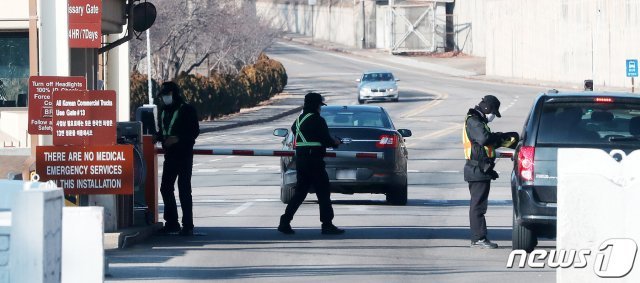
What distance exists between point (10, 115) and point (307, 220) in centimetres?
411

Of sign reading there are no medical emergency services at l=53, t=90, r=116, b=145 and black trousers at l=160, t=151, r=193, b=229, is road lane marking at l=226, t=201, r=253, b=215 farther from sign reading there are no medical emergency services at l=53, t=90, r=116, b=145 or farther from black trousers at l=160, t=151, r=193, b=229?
sign reading there are no medical emergency services at l=53, t=90, r=116, b=145

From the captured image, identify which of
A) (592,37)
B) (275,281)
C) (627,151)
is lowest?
(275,281)

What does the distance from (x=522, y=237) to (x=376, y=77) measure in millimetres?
46218

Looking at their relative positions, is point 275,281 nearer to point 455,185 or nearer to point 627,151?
point 627,151

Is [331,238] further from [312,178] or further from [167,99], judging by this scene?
[167,99]

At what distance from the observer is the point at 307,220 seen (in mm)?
16641

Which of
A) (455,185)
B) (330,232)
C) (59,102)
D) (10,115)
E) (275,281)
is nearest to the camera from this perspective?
(275,281)

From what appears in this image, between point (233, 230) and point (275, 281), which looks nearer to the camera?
point (275, 281)

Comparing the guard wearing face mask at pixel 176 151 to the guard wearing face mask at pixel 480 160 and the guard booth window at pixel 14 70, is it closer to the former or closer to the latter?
the guard booth window at pixel 14 70

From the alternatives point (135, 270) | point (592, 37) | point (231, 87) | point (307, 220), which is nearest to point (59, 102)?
point (135, 270)

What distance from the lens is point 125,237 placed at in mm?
13273

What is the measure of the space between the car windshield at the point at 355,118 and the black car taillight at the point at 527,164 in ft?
24.6

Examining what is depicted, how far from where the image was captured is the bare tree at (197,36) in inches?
1921

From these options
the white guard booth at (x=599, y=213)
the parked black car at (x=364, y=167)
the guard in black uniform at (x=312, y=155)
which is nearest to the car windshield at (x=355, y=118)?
the parked black car at (x=364, y=167)
